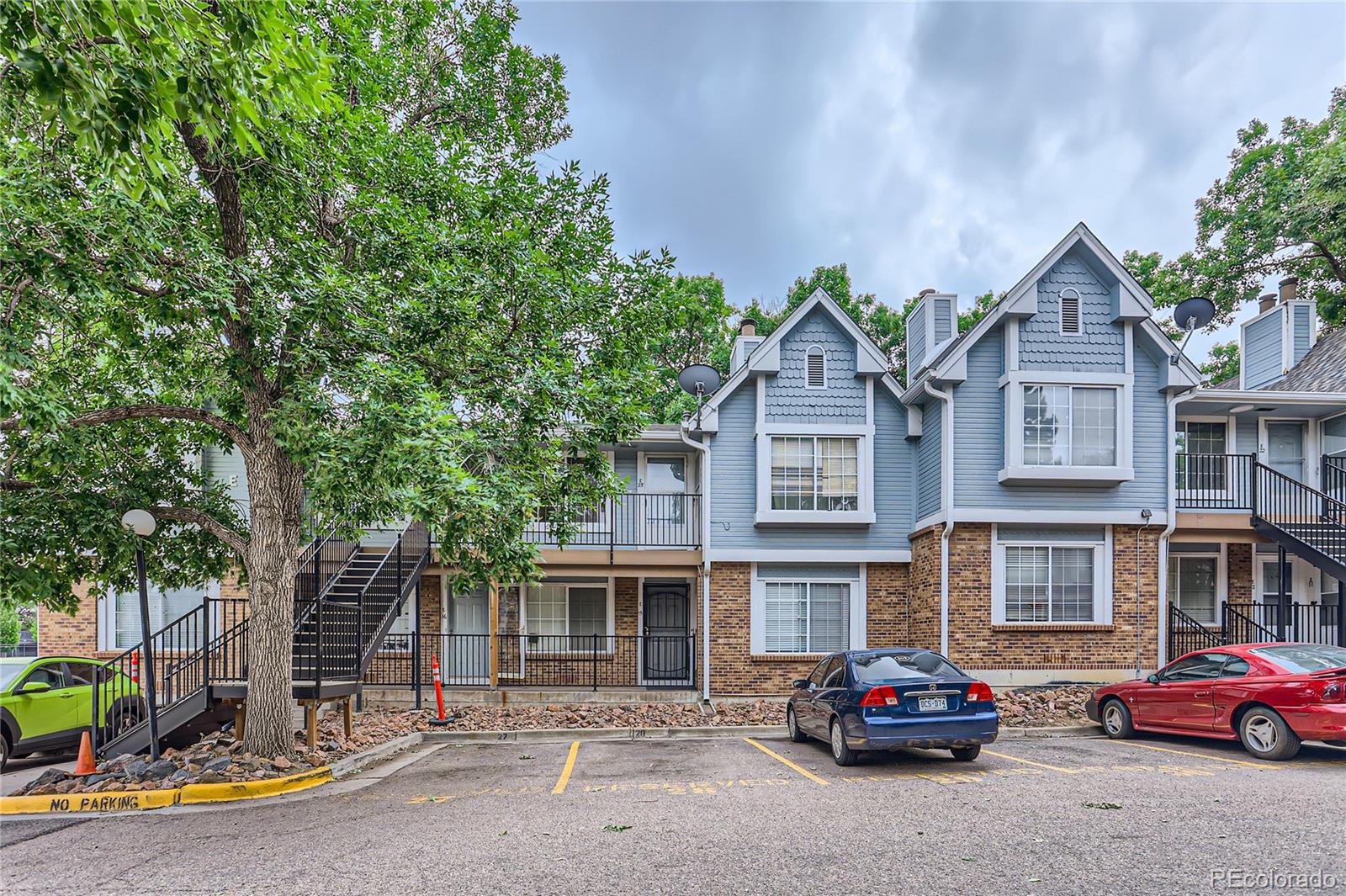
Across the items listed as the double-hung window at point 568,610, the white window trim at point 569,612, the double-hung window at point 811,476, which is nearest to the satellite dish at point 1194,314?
the double-hung window at point 811,476

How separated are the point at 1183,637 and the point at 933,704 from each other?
387 inches

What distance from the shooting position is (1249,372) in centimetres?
2056

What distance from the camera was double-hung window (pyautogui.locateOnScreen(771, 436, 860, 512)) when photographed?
1631cm

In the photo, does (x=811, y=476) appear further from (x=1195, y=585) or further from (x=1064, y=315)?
(x=1195, y=585)

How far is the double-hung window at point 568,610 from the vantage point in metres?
17.9

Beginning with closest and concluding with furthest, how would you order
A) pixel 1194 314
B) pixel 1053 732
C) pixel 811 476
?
pixel 1053 732 < pixel 1194 314 < pixel 811 476

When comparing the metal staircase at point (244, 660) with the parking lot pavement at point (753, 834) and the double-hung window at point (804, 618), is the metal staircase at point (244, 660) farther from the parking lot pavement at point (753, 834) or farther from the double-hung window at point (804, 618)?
the double-hung window at point (804, 618)

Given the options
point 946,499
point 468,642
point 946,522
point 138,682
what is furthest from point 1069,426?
point 138,682

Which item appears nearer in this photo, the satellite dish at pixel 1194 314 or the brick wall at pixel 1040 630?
the brick wall at pixel 1040 630

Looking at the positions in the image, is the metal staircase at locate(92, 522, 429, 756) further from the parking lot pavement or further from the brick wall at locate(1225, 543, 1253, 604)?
the brick wall at locate(1225, 543, 1253, 604)

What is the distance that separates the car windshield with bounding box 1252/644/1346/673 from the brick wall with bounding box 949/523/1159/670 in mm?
5100

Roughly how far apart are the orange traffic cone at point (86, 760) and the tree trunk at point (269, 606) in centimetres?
157

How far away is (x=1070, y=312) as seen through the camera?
15.4 metres

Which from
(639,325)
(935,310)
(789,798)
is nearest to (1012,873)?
(789,798)
